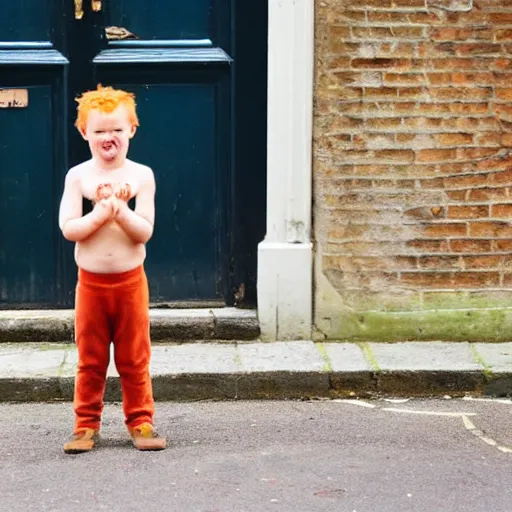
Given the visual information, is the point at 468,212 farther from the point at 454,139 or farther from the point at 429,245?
the point at 454,139

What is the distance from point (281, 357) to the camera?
6.35 m

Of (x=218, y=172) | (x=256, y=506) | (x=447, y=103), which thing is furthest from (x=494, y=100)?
(x=256, y=506)

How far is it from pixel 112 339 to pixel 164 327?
5.65 feet

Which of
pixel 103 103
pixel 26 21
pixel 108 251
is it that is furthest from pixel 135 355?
pixel 26 21

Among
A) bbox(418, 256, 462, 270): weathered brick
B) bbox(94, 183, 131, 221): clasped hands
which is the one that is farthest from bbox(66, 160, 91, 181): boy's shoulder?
bbox(418, 256, 462, 270): weathered brick

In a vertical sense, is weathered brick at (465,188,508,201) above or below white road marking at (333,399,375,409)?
above

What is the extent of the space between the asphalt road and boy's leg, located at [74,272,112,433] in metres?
0.17

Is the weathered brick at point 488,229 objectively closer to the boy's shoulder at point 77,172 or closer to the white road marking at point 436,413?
the white road marking at point 436,413

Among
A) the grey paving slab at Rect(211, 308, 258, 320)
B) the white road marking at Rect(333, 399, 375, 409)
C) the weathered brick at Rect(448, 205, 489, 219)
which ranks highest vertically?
the weathered brick at Rect(448, 205, 489, 219)

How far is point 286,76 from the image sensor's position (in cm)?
668

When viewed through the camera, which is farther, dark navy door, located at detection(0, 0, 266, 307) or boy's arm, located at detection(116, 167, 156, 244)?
dark navy door, located at detection(0, 0, 266, 307)

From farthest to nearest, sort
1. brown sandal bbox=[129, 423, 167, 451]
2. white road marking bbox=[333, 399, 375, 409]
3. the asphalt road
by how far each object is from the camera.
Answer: white road marking bbox=[333, 399, 375, 409]
brown sandal bbox=[129, 423, 167, 451]
the asphalt road

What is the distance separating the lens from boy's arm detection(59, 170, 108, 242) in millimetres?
4766

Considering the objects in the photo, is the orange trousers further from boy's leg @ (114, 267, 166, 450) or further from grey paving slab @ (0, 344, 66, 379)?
grey paving slab @ (0, 344, 66, 379)
